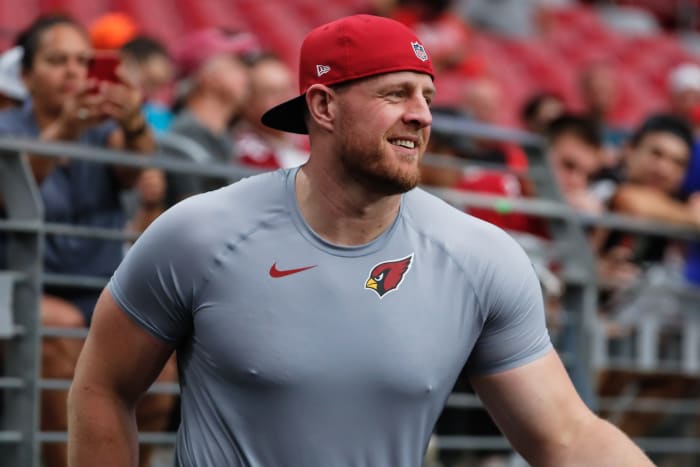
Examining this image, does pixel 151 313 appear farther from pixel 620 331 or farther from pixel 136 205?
pixel 620 331

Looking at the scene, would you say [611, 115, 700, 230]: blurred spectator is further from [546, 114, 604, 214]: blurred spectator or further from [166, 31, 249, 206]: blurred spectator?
[166, 31, 249, 206]: blurred spectator

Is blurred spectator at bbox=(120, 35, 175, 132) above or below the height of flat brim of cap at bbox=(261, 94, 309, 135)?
below

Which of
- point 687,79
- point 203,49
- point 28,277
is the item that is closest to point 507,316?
point 28,277

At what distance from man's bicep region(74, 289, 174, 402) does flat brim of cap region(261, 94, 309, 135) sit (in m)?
0.61

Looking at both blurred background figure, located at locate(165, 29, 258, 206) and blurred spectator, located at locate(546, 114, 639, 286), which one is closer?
blurred background figure, located at locate(165, 29, 258, 206)

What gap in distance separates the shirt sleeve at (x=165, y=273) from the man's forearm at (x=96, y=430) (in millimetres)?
227

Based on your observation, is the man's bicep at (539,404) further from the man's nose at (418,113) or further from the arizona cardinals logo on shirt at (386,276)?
the man's nose at (418,113)

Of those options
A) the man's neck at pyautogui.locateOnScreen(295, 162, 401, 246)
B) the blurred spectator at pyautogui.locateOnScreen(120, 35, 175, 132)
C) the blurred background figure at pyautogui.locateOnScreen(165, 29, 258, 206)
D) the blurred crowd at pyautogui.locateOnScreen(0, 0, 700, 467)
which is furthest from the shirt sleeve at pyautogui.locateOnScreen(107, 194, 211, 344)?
the blurred spectator at pyautogui.locateOnScreen(120, 35, 175, 132)

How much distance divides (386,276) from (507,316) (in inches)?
12.9

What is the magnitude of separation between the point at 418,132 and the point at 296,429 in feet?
2.50

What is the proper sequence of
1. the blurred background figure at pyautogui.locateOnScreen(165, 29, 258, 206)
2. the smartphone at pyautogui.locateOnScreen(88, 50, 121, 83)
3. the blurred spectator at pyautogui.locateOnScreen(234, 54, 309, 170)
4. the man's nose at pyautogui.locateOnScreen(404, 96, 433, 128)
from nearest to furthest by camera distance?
the man's nose at pyautogui.locateOnScreen(404, 96, 433, 128) → the smartphone at pyautogui.locateOnScreen(88, 50, 121, 83) → the blurred background figure at pyautogui.locateOnScreen(165, 29, 258, 206) → the blurred spectator at pyautogui.locateOnScreen(234, 54, 309, 170)

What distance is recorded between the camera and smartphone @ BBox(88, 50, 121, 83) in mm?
4910

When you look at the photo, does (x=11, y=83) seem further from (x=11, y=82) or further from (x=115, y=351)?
(x=115, y=351)

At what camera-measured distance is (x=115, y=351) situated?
323 centimetres
